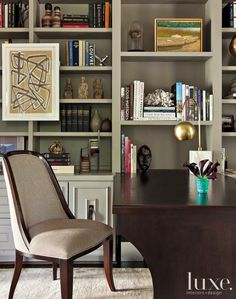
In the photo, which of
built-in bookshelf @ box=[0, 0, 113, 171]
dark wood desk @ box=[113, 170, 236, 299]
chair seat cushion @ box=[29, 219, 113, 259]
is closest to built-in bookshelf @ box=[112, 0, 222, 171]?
built-in bookshelf @ box=[0, 0, 113, 171]

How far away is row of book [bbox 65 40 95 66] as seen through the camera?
348cm

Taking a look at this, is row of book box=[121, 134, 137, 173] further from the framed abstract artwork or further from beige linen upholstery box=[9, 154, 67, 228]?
beige linen upholstery box=[9, 154, 67, 228]

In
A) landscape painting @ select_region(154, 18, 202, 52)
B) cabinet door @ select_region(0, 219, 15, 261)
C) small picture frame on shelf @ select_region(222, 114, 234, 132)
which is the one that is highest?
landscape painting @ select_region(154, 18, 202, 52)

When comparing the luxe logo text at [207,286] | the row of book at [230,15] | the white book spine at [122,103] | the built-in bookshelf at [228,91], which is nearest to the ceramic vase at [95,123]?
the white book spine at [122,103]

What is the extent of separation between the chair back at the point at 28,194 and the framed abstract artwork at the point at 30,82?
753mm

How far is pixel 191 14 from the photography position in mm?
3723

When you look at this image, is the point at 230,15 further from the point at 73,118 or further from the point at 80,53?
the point at 73,118

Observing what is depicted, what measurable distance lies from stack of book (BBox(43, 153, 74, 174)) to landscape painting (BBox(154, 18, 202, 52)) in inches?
45.9

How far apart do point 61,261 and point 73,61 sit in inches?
73.7

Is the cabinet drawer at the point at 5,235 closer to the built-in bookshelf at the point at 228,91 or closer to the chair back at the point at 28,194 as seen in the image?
the chair back at the point at 28,194

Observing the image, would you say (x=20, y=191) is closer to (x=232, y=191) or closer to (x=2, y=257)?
(x=2, y=257)

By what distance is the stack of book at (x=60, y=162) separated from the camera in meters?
3.31

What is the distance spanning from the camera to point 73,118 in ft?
11.6

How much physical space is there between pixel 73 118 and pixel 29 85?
453 mm
